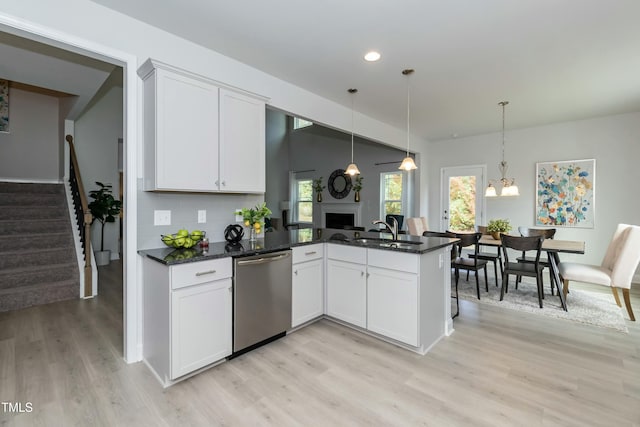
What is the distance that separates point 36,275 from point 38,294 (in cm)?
29

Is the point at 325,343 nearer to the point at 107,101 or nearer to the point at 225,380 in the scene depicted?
the point at 225,380

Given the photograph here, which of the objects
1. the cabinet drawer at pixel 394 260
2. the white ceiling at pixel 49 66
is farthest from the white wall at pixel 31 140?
the cabinet drawer at pixel 394 260

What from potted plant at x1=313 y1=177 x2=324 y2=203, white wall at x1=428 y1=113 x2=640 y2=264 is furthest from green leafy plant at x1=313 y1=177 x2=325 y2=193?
white wall at x1=428 y1=113 x2=640 y2=264

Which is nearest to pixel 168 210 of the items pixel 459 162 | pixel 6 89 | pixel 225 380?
pixel 225 380

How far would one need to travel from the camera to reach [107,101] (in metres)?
6.03

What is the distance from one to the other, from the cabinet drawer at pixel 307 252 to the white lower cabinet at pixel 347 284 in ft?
0.33

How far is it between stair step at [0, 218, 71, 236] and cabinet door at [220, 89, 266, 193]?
A: 11.5 feet

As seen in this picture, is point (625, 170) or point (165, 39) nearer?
point (165, 39)

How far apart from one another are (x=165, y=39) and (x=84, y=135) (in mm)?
4518

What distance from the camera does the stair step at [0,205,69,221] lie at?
4.39 metres

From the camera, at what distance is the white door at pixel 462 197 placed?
6340 mm

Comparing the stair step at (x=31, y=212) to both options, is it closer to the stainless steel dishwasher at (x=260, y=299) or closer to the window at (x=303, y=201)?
the stainless steel dishwasher at (x=260, y=299)

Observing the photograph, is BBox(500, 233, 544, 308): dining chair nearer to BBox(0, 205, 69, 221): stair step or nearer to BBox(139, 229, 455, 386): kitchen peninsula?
BBox(139, 229, 455, 386): kitchen peninsula

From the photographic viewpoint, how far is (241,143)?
2826 mm
